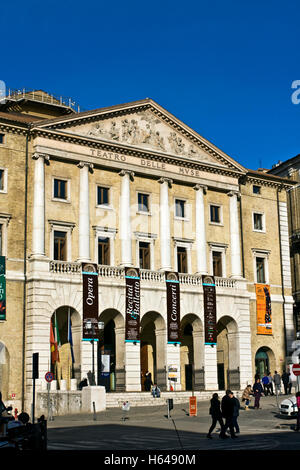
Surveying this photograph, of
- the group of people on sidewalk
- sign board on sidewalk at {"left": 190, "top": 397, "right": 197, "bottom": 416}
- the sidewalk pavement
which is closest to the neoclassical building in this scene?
the sidewalk pavement

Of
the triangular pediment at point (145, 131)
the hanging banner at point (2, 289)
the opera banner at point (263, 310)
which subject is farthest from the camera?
the opera banner at point (263, 310)

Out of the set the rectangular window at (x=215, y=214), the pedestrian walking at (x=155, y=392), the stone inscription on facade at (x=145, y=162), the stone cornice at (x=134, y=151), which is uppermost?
the stone cornice at (x=134, y=151)

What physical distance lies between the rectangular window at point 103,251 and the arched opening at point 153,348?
4.97 metres

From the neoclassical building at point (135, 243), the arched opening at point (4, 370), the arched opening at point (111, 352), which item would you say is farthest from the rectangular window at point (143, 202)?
the arched opening at point (4, 370)

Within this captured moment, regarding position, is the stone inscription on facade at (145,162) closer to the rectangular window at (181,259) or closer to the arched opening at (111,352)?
the rectangular window at (181,259)

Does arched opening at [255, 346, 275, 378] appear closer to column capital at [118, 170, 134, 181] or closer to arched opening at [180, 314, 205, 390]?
arched opening at [180, 314, 205, 390]

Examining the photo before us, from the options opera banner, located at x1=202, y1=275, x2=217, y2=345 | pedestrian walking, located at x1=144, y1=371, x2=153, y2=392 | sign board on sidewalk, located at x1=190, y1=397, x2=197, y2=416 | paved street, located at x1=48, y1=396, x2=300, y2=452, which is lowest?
paved street, located at x1=48, y1=396, x2=300, y2=452

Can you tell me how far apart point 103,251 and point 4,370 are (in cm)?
1063

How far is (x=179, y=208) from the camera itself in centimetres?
5312

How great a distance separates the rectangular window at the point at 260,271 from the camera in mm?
57531

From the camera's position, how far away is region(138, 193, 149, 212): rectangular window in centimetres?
5088

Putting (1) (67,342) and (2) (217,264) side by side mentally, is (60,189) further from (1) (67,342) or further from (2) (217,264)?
(2) (217,264)

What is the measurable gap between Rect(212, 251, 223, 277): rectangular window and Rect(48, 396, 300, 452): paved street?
41.6ft
